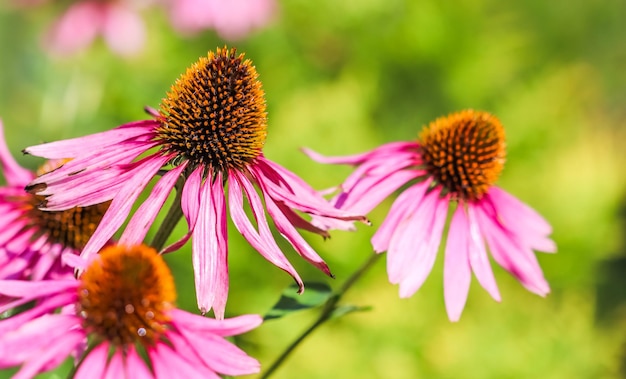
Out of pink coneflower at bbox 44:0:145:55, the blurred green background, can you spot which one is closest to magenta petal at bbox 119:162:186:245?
the blurred green background

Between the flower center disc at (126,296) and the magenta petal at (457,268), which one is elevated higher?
the flower center disc at (126,296)

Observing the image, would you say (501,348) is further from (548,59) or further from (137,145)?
(137,145)

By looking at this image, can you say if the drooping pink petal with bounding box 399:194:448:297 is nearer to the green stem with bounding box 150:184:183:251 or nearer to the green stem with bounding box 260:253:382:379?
the green stem with bounding box 260:253:382:379

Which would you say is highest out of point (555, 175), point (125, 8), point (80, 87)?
point (125, 8)

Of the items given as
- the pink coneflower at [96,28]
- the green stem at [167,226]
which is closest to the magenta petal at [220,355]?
the green stem at [167,226]

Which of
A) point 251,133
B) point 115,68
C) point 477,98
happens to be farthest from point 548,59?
point 251,133

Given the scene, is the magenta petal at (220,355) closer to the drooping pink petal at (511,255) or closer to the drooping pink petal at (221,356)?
the drooping pink petal at (221,356)
